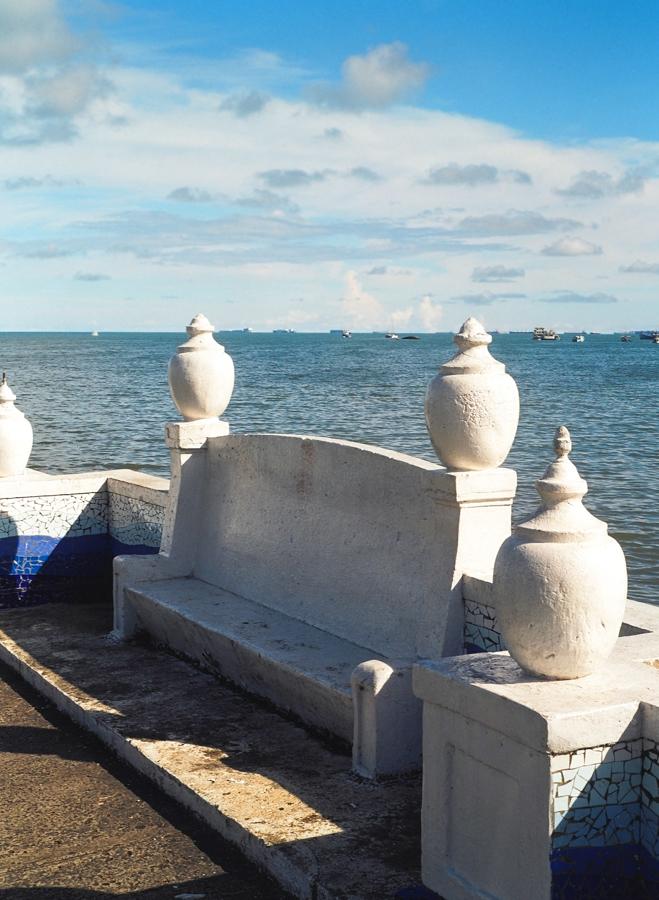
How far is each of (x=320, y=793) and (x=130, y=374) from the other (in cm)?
7894

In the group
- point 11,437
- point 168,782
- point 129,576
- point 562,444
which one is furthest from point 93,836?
point 11,437

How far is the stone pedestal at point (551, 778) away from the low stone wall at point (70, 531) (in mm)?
5424

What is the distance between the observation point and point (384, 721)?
5.27 m

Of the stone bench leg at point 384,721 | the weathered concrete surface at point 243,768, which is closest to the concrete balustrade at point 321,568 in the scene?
the stone bench leg at point 384,721

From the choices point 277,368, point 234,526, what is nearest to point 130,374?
point 277,368

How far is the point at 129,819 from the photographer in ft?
17.1

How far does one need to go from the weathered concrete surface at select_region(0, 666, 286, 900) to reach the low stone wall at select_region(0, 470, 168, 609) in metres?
3.11

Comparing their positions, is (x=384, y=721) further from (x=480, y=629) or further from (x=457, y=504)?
(x=457, y=504)

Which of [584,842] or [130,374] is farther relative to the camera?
[130,374]

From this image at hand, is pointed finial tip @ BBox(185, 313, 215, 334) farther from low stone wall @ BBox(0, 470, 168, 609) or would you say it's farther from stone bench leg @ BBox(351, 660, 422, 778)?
stone bench leg @ BBox(351, 660, 422, 778)

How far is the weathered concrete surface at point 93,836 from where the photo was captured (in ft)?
14.9

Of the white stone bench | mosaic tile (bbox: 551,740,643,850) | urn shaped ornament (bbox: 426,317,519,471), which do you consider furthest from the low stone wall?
mosaic tile (bbox: 551,740,643,850)

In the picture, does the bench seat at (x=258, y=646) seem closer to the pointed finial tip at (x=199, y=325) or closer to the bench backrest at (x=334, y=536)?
the bench backrest at (x=334, y=536)

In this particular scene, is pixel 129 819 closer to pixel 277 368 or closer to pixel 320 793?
pixel 320 793
